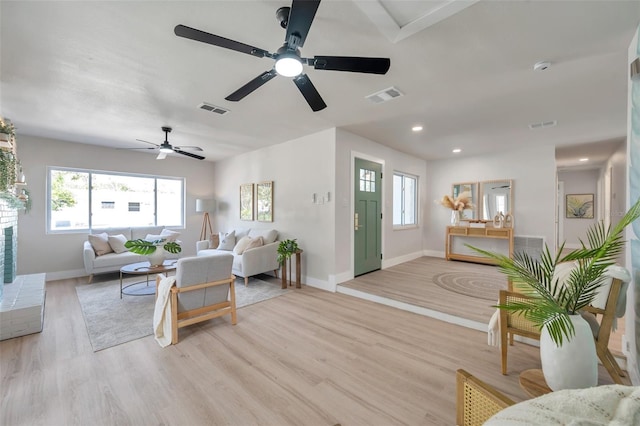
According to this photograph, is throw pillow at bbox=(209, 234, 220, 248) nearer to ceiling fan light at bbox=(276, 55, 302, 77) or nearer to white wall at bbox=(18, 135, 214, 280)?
white wall at bbox=(18, 135, 214, 280)

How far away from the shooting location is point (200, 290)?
2.88 metres

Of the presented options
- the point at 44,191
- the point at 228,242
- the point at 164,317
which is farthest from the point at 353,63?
the point at 44,191

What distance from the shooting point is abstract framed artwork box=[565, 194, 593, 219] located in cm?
782

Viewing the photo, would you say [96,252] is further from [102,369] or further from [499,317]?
[499,317]

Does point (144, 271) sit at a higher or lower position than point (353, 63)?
lower

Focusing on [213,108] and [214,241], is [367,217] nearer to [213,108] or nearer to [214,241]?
[213,108]

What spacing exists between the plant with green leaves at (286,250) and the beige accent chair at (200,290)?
1.29m

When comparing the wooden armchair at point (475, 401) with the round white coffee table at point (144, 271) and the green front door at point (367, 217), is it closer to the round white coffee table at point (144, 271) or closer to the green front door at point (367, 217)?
the green front door at point (367, 217)

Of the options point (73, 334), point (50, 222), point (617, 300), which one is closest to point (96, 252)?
point (50, 222)

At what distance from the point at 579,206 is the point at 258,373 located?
1051cm

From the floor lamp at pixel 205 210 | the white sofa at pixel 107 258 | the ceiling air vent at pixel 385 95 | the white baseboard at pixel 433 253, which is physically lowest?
the white baseboard at pixel 433 253

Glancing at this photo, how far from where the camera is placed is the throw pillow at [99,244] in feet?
16.1

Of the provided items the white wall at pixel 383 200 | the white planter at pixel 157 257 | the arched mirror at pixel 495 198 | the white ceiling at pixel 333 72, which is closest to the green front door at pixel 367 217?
the white wall at pixel 383 200

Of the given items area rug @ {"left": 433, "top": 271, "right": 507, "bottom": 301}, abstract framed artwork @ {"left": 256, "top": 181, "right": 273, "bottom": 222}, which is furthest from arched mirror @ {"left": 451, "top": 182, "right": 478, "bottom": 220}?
abstract framed artwork @ {"left": 256, "top": 181, "right": 273, "bottom": 222}
